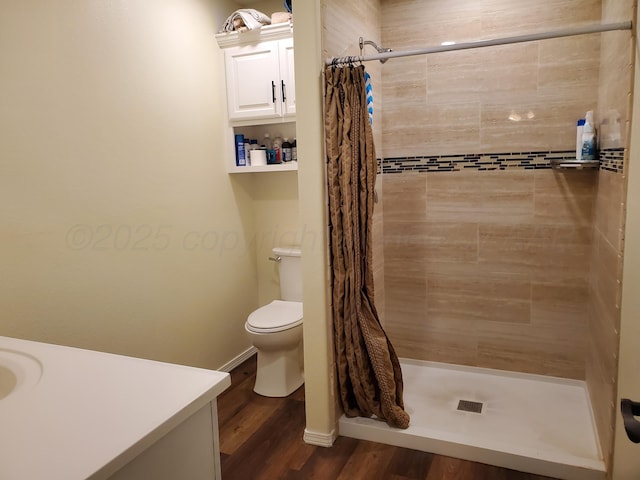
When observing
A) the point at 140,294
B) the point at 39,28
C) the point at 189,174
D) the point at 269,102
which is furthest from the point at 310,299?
the point at 39,28

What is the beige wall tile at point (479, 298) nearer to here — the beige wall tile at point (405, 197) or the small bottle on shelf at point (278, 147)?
the beige wall tile at point (405, 197)

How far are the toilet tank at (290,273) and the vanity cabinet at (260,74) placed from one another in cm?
88

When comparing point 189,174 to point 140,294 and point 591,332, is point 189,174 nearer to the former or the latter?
point 140,294

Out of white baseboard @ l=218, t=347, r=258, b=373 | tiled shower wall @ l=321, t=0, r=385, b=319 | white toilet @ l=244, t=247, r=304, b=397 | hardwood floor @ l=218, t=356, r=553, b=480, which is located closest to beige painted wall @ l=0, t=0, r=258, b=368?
white baseboard @ l=218, t=347, r=258, b=373

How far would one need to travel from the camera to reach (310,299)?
2.37 meters

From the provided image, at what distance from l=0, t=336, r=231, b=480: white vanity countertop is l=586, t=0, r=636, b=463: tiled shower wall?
1.60 metres

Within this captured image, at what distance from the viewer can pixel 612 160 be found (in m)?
2.13

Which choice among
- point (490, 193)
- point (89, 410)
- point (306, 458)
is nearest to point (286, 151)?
point (490, 193)

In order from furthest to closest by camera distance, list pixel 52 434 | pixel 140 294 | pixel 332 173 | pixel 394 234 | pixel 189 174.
Result: 1. pixel 394 234
2. pixel 189 174
3. pixel 140 294
4. pixel 332 173
5. pixel 52 434

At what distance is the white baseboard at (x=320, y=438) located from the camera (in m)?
2.43

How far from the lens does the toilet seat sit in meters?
2.88

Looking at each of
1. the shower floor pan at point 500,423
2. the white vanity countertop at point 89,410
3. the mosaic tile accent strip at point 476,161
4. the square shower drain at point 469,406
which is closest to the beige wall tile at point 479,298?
the shower floor pan at point 500,423

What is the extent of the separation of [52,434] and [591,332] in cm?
262

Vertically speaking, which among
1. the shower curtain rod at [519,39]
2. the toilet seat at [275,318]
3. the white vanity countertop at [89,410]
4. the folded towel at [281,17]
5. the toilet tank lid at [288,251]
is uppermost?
the folded towel at [281,17]
